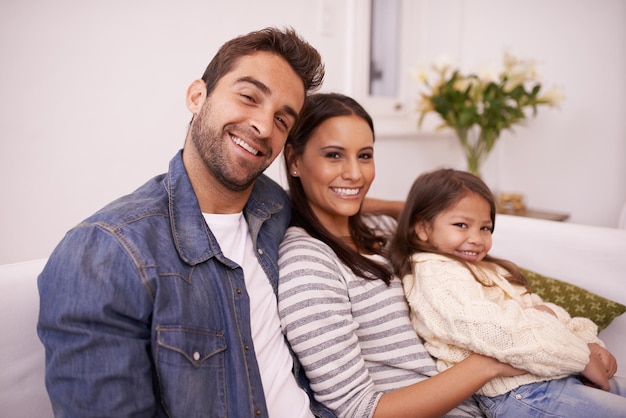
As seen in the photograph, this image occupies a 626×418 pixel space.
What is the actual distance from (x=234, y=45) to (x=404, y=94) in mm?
1835

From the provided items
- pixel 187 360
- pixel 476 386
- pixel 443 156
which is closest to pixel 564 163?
pixel 443 156

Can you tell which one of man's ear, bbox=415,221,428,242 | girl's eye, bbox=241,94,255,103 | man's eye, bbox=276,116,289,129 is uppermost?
girl's eye, bbox=241,94,255,103

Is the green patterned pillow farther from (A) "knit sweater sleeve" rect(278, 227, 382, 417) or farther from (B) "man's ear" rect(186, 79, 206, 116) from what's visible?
(B) "man's ear" rect(186, 79, 206, 116)

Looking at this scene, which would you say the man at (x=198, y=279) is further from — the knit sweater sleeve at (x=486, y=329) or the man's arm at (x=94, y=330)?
the knit sweater sleeve at (x=486, y=329)

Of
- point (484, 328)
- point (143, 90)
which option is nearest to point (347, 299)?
point (484, 328)

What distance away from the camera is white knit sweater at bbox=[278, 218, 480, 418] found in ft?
3.16

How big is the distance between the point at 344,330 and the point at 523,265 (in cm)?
91

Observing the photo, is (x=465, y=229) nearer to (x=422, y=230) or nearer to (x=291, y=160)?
(x=422, y=230)

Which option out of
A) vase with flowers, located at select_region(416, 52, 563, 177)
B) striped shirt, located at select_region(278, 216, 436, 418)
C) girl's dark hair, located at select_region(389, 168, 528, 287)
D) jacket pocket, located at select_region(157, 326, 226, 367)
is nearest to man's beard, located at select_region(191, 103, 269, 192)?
striped shirt, located at select_region(278, 216, 436, 418)

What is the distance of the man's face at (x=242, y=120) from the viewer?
1000 millimetres

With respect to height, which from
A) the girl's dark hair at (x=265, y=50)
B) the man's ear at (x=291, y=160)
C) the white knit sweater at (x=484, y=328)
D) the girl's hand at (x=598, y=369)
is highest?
the girl's dark hair at (x=265, y=50)

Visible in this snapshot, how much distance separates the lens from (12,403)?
851 mm

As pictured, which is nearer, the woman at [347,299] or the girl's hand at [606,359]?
the woman at [347,299]

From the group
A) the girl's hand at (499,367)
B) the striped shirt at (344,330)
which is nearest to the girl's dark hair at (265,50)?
the striped shirt at (344,330)
